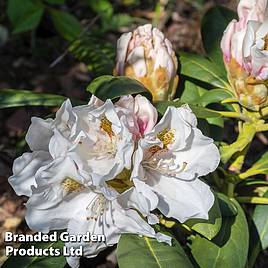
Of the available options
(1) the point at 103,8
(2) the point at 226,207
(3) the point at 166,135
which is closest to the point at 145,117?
(3) the point at 166,135

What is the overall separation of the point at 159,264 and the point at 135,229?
0.39 feet

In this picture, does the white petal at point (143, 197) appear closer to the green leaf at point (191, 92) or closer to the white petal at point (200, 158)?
the white petal at point (200, 158)

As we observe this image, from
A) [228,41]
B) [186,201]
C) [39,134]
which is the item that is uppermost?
[228,41]

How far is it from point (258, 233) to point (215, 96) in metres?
0.42

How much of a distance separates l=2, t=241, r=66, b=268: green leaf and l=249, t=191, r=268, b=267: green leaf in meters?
0.58

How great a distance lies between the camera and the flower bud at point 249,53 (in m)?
1.75

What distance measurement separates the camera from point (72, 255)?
1.68 metres

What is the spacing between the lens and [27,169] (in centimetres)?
165

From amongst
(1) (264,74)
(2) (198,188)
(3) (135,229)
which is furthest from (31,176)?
(1) (264,74)

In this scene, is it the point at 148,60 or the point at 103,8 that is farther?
the point at 103,8

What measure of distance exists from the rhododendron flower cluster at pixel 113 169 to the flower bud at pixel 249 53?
9.4 inches

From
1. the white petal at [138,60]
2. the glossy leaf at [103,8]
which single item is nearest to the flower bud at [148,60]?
the white petal at [138,60]

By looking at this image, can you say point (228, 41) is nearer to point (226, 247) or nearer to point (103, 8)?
point (226, 247)

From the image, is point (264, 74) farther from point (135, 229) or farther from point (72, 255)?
point (72, 255)
